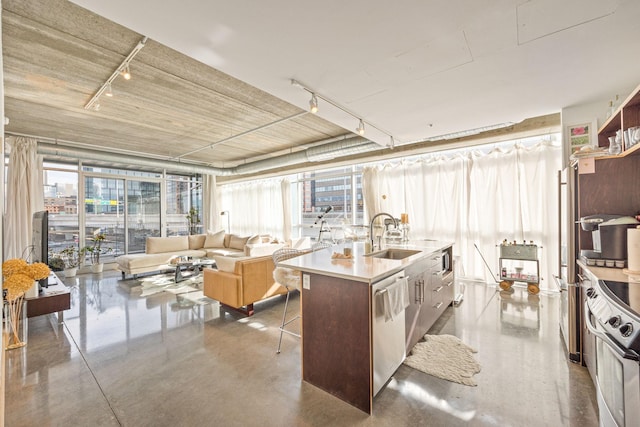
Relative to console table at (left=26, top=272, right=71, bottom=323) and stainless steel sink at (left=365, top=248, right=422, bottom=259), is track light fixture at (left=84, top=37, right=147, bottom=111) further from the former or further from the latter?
stainless steel sink at (left=365, top=248, right=422, bottom=259)

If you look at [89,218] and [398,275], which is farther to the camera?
[89,218]

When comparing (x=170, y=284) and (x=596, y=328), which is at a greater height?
(x=596, y=328)

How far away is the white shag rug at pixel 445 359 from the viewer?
2.26 metres

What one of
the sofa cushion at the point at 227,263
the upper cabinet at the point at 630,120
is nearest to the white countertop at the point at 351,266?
the sofa cushion at the point at 227,263

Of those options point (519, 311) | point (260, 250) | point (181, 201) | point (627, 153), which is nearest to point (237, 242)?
point (260, 250)

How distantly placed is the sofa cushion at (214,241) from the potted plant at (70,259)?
9.25 ft

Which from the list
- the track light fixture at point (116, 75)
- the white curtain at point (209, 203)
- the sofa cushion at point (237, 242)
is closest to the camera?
the track light fixture at point (116, 75)

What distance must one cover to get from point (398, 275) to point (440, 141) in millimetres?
3881

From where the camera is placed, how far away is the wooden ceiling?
8.11 ft

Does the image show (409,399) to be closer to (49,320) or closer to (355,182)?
(49,320)

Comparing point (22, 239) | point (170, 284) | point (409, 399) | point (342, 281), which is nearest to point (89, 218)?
point (22, 239)

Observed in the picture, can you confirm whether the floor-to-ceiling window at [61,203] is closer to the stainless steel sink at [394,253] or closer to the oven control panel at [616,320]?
the stainless steel sink at [394,253]

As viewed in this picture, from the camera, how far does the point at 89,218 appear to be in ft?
23.0

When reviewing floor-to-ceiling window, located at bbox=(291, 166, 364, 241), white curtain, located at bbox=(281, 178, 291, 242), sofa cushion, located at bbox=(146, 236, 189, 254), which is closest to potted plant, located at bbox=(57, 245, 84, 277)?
sofa cushion, located at bbox=(146, 236, 189, 254)
